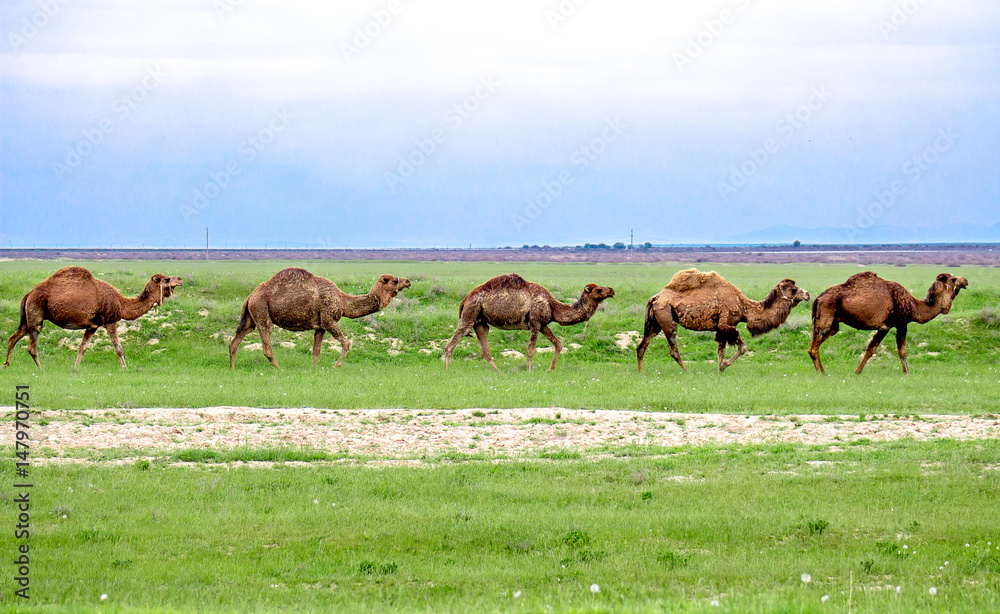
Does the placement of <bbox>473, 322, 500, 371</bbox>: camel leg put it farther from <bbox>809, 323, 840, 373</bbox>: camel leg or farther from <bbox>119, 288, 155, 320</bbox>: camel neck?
<bbox>119, 288, 155, 320</bbox>: camel neck

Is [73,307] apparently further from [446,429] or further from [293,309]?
[446,429]

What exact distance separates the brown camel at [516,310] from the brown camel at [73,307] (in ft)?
26.4

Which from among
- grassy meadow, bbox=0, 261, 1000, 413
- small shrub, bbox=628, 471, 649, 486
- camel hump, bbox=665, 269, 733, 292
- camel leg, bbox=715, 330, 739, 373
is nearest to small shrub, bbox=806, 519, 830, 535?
small shrub, bbox=628, 471, 649, 486

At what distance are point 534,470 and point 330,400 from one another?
6.88 m

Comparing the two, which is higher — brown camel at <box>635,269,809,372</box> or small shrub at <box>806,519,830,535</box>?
brown camel at <box>635,269,809,372</box>

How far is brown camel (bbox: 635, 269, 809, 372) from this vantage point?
24.7 m

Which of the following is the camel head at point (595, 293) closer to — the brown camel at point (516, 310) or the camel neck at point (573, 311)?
the brown camel at point (516, 310)

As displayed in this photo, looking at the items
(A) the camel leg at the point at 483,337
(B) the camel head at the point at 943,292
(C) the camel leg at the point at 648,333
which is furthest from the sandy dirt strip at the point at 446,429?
(B) the camel head at the point at 943,292

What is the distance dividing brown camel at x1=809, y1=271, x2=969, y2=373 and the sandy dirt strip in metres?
7.80

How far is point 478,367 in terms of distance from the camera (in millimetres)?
25203

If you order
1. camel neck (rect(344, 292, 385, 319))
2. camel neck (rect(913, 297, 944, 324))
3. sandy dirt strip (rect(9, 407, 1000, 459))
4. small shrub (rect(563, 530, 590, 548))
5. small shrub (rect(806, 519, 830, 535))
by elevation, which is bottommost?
sandy dirt strip (rect(9, 407, 1000, 459))

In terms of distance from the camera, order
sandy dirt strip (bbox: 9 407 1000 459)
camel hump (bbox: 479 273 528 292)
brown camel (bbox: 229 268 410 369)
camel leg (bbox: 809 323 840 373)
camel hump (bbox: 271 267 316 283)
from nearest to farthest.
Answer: sandy dirt strip (bbox: 9 407 1000 459), camel leg (bbox: 809 323 840 373), brown camel (bbox: 229 268 410 369), camel hump (bbox: 271 267 316 283), camel hump (bbox: 479 273 528 292)

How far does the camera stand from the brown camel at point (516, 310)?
2508 cm

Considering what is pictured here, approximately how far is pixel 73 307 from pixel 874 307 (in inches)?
772
